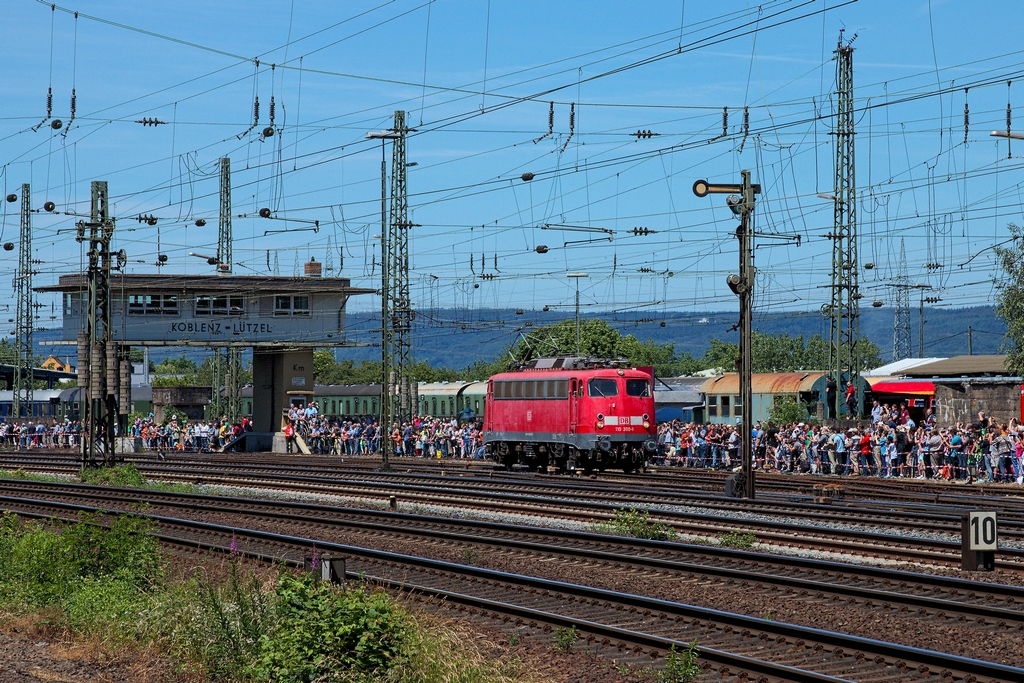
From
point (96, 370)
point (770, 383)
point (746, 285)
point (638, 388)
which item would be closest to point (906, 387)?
point (770, 383)

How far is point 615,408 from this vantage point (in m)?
36.4

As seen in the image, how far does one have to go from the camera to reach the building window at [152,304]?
66.0 m

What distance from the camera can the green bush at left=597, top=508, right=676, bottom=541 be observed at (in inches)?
818

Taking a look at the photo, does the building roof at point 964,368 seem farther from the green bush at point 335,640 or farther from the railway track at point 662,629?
the green bush at point 335,640

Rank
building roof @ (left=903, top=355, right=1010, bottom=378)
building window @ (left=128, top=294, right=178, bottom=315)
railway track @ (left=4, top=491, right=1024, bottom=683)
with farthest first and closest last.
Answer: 1. building window @ (left=128, top=294, right=178, bottom=315)
2. building roof @ (left=903, top=355, right=1010, bottom=378)
3. railway track @ (left=4, top=491, right=1024, bottom=683)

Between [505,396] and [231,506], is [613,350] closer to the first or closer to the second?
[505,396]

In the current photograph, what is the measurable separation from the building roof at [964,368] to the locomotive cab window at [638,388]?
73.5 ft

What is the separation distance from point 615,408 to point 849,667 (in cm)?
2559

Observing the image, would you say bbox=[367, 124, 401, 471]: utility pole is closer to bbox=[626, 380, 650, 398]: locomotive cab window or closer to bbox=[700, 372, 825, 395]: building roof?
bbox=[626, 380, 650, 398]: locomotive cab window

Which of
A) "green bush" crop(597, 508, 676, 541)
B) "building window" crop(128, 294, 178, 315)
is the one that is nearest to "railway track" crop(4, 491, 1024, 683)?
"green bush" crop(597, 508, 676, 541)

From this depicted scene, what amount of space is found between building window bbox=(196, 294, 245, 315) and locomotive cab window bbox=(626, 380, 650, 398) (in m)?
35.9

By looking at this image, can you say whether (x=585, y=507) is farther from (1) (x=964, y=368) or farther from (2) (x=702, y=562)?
(1) (x=964, y=368)

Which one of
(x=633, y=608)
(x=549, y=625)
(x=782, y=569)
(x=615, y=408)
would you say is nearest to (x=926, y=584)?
(x=782, y=569)

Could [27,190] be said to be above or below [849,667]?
above
